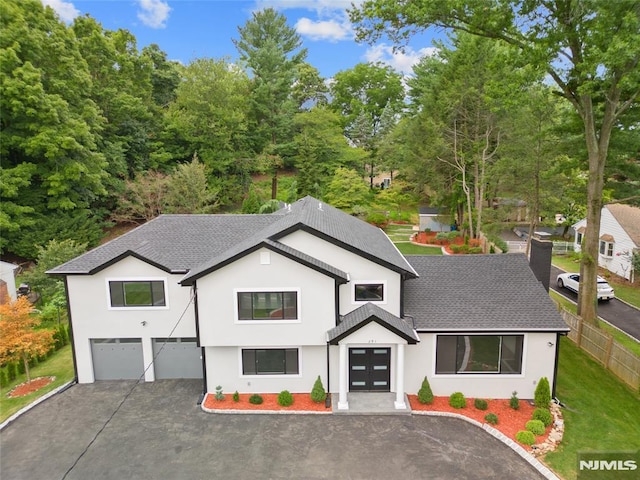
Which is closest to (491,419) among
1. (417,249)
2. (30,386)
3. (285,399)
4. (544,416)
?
(544,416)

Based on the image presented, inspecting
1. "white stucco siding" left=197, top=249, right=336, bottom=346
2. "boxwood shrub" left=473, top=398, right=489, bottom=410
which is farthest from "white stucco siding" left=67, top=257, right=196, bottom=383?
"boxwood shrub" left=473, top=398, right=489, bottom=410

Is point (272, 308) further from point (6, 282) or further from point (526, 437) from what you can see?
point (6, 282)

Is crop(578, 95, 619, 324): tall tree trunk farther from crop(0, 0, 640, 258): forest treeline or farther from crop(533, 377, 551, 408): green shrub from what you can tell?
crop(533, 377, 551, 408): green shrub

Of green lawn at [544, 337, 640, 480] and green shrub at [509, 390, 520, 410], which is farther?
green shrub at [509, 390, 520, 410]

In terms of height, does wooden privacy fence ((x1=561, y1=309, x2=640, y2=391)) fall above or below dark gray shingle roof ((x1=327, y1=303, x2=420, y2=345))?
below

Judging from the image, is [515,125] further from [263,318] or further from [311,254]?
[263,318]

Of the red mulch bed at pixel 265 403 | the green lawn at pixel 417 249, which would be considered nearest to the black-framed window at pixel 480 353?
the red mulch bed at pixel 265 403
